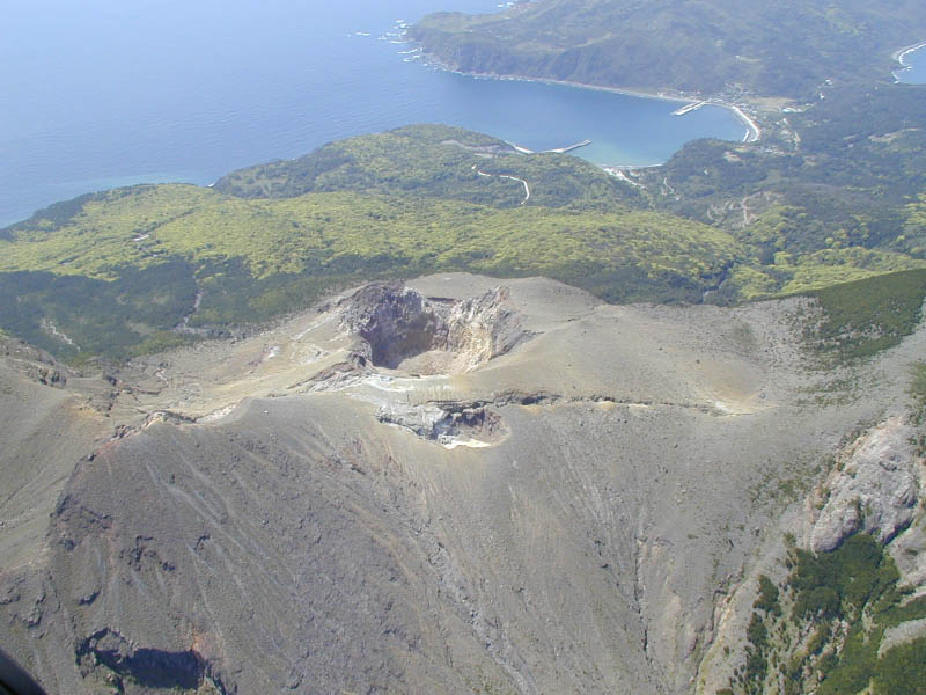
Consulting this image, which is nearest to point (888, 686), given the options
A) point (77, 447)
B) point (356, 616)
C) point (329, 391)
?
point (356, 616)

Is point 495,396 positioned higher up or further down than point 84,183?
higher up

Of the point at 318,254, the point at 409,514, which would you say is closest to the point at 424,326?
the point at 409,514

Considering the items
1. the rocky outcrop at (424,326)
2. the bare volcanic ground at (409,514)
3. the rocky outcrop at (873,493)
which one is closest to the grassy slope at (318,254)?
the rocky outcrop at (424,326)

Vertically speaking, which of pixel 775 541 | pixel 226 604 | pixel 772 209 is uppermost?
pixel 226 604

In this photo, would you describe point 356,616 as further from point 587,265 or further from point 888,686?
point 587,265

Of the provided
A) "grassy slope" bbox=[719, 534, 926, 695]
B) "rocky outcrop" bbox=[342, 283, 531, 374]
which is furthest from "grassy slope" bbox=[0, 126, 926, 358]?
"grassy slope" bbox=[719, 534, 926, 695]

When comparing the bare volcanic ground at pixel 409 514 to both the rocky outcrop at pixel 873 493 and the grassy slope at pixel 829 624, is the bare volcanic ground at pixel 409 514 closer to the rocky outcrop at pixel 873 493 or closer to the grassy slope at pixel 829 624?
the rocky outcrop at pixel 873 493
